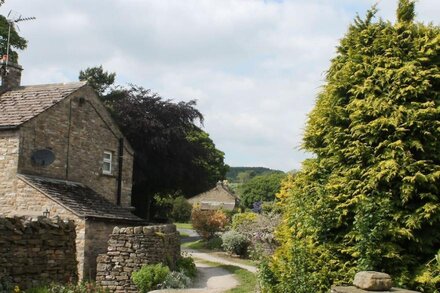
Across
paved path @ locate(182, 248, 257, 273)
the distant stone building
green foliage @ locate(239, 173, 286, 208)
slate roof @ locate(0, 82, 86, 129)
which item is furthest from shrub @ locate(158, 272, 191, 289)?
green foliage @ locate(239, 173, 286, 208)

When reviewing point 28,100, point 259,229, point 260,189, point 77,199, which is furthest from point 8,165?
point 260,189

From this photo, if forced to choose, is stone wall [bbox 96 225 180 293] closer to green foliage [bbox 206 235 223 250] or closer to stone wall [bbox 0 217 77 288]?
stone wall [bbox 0 217 77 288]

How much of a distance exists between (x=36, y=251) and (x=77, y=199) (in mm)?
6940

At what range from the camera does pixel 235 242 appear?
94.9ft

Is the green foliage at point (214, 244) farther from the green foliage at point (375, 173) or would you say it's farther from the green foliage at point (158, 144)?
the green foliage at point (375, 173)

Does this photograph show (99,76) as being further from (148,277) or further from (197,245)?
(148,277)

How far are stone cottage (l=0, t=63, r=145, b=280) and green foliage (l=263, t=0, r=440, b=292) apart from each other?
11207 mm

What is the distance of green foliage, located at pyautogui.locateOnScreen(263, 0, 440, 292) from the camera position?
27.4ft

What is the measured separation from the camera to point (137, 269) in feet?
59.0

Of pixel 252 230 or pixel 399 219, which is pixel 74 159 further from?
pixel 399 219

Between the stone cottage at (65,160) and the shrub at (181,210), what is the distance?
1271 inches

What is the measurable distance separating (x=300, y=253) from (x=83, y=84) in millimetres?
17769

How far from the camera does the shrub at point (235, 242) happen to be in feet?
94.6

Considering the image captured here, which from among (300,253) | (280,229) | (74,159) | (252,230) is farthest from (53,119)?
(300,253)
